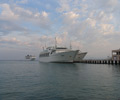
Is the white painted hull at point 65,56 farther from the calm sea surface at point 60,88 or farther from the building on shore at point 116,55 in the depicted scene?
the calm sea surface at point 60,88

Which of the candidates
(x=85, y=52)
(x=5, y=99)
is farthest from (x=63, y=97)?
(x=85, y=52)

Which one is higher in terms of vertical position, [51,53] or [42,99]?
[51,53]

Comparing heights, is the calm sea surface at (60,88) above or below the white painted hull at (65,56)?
below

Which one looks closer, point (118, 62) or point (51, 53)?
point (118, 62)

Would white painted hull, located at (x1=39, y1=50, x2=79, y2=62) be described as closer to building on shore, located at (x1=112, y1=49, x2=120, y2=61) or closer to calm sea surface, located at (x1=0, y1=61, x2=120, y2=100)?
building on shore, located at (x1=112, y1=49, x2=120, y2=61)

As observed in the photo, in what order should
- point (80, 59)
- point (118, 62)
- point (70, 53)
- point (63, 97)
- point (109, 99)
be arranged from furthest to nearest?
1. point (80, 59)
2. point (70, 53)
3. point (118, 62)
4. point (63, 97)
5. point (109, 99)

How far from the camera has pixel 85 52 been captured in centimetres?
9012

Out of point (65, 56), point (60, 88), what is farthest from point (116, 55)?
point (60, 88)

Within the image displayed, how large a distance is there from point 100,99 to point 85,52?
78832 millimetres

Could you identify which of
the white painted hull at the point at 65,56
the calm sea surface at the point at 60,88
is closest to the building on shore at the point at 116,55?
the white painted hull at the point at 65,56

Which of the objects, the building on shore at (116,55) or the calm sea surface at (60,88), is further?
the building on shore at (116,55)

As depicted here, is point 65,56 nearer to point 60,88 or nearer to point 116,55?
point 116,55

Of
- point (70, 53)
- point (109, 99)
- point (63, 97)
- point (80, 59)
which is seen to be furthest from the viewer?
point (80, 59)

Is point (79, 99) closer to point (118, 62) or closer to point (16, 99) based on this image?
point (16, 99)
